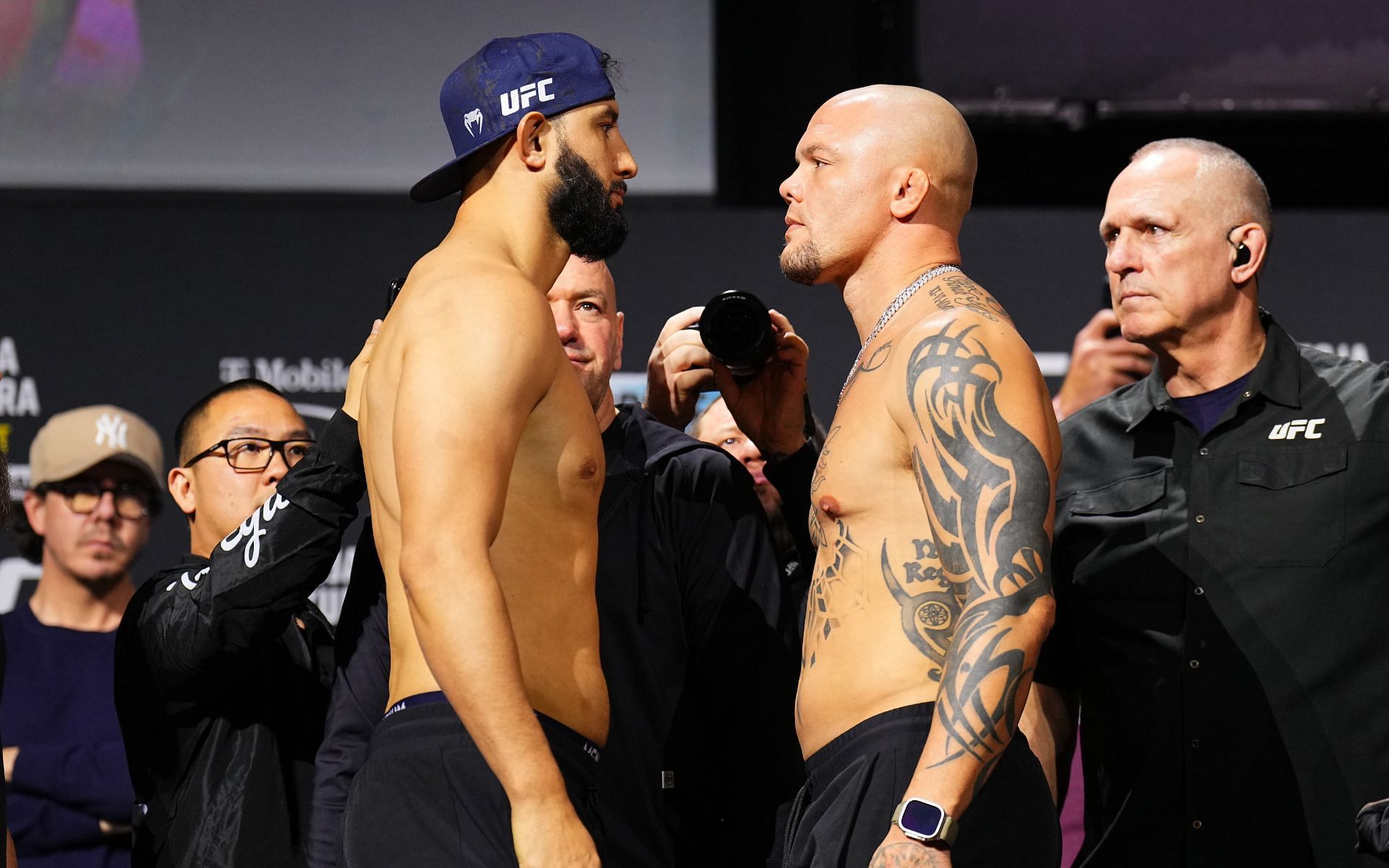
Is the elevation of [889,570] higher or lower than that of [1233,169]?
lower

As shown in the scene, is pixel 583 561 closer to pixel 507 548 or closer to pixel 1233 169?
pixel 507 548

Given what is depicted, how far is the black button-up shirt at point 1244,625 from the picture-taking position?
231cm

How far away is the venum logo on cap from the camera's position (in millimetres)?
1974

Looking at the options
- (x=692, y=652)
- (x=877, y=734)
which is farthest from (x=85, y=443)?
(x=877, y=734)

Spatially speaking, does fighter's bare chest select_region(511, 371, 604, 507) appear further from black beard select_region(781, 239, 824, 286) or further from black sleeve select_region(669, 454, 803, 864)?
→ black sleeve select_region(669, 454, 803, 864)

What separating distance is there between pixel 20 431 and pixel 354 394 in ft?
5.99

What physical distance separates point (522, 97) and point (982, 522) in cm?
80

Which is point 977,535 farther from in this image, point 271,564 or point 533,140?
point 271,564

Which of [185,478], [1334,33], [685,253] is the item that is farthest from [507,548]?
[1334,33]

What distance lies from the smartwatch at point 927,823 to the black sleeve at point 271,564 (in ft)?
3.24

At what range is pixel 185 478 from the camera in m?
2.75

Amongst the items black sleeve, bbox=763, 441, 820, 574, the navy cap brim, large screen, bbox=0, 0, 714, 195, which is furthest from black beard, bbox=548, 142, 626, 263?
large screen, bbox=0, 0, 714, 195

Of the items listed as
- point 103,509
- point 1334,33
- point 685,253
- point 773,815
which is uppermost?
point 1334,33

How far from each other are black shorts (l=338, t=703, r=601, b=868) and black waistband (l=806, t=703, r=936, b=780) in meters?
0.30
